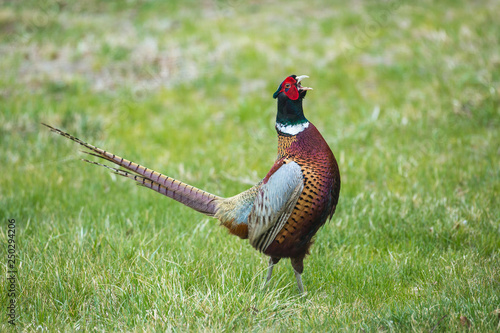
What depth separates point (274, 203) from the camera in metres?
3.02

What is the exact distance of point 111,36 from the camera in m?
9.32

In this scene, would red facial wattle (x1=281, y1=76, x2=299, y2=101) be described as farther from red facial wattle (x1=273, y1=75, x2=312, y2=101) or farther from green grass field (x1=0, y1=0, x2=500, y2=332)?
green grass field (x1=0, y1=0, x2=500, y2=332)

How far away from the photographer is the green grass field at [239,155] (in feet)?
9.91

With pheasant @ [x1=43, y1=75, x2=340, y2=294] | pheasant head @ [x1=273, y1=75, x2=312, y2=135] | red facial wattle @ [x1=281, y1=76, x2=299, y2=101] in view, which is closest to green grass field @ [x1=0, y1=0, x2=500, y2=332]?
pheasant @ [x1=43, y1=75, x2=340, y2=294]

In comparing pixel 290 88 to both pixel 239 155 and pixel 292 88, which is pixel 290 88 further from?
pixel 239 155

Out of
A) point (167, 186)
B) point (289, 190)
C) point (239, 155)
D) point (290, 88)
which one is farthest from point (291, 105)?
point (239, 155)

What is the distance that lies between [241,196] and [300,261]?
55 cm

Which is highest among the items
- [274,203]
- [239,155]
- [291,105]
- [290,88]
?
[290,88]

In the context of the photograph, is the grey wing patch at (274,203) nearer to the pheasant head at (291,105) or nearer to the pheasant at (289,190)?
the pheasant at (289,190)

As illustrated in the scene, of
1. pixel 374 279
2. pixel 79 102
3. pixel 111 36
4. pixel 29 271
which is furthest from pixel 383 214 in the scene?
pixel 111 36

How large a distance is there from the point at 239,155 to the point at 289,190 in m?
2.92

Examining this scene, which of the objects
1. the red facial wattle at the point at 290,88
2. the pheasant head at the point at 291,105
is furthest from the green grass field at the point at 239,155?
the red facial wattle at the point at 290,88

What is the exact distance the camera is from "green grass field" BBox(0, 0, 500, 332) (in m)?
3.02

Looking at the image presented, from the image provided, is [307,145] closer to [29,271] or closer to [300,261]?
[300,261]
